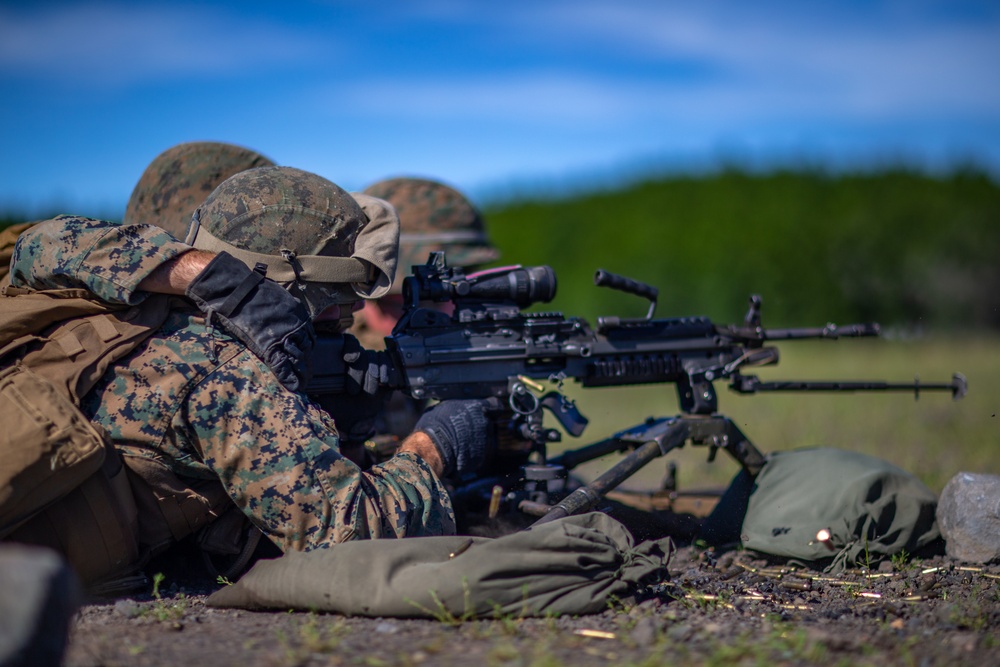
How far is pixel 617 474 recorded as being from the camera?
15.1 feet

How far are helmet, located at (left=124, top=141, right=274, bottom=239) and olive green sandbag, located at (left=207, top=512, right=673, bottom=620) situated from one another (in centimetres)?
262

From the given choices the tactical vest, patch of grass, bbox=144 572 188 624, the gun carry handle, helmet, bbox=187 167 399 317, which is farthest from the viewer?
the gun carry handle

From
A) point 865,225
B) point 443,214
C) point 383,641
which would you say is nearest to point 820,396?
point 443,214

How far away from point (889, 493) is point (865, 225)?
2314 cm

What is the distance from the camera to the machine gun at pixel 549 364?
15.0 feet

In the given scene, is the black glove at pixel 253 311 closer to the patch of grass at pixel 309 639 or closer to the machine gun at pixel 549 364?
the machine gun at pixel 549 364

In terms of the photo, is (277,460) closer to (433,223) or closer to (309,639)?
(309,639)

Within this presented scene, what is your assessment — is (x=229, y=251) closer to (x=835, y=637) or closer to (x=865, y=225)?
(x=835, y=637)

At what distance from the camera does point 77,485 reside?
3332 mm

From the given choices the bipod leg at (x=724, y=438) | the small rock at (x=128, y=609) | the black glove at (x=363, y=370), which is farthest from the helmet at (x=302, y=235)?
the bipod leg at (x=724, y=438)

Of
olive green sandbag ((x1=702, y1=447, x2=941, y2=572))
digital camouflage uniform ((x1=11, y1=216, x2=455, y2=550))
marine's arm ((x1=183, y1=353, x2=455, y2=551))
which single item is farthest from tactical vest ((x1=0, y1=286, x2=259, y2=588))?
olive green sandbag ((x1=702, y1=447, x2=941, y2=572))

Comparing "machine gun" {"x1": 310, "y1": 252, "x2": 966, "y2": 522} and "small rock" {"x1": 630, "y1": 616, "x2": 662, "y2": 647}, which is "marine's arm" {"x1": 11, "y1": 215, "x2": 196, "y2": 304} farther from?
"small rock" {"x1": 630, "y1": 616, "x2": 662, "y2": 647}

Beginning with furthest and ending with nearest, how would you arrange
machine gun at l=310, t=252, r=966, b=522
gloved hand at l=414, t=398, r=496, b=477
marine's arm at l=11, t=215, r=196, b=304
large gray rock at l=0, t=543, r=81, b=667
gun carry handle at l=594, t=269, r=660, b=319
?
gun carry handle at l=594, t=269, r=660, b=319 < machine gun at l=310, t=252, r=966, b=522 < gloved hand at l=414, t=398, r=496, b=477 < marine's arm at l=11, t=215, r=196, b=304 < large gray rock at l=0, t=543, r=81, b=667

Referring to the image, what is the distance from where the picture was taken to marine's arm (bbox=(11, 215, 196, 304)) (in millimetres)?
3502
